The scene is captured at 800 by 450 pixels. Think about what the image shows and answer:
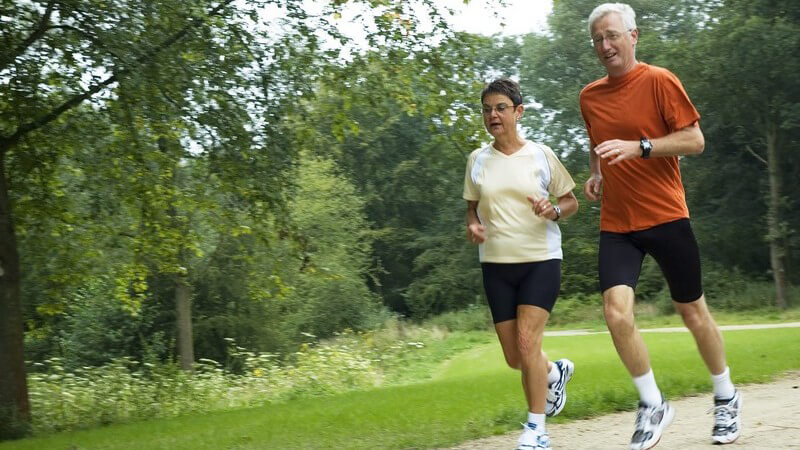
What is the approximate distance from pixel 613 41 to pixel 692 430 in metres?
2.60

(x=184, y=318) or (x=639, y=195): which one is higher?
(x=639, y=195)

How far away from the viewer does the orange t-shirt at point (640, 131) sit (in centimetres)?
567

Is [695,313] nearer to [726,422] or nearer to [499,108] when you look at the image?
[726,422]

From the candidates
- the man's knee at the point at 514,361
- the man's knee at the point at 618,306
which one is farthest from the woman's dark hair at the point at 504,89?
the man's knee at the point at 514,361

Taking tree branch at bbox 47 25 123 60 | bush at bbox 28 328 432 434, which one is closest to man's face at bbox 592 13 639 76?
tree branch at bbox 47 25 123 60

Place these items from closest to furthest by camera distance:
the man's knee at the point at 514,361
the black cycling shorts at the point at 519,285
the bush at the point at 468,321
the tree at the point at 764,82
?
the black cycling shorts at the point at 519,285
the man's knee at the point at 514,361
the tree at the point at 764,82
the bush at the point at 468,321

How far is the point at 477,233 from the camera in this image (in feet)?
19.8

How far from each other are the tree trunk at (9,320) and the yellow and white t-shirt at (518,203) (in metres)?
8.69

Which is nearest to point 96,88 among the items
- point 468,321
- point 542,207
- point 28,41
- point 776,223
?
point 28,41

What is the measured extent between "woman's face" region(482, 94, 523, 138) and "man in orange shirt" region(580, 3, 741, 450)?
435mm

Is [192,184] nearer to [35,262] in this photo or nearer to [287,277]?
[35,262]

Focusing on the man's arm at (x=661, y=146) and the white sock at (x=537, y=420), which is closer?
the man's arm at (x=661, y=146)

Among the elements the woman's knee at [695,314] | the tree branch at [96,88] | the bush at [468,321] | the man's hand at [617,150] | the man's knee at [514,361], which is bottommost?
the bush at [468,321]

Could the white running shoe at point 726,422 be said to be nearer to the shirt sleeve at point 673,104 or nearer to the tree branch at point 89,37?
the shirt sleeve at point 673,104
